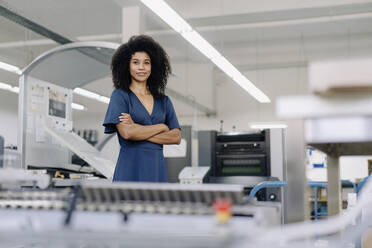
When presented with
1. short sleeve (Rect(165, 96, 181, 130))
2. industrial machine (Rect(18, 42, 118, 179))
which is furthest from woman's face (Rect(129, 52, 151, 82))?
industrial machine (Rect(18, 42, 118, 179))

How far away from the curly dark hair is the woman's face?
4 centimetres

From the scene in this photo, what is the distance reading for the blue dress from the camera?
171 cm

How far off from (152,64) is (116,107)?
0.34 m

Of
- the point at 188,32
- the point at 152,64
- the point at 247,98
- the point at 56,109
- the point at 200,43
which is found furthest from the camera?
the point at 247,98

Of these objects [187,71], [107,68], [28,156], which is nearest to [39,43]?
[187,71]

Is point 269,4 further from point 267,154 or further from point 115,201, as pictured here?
point 115,201

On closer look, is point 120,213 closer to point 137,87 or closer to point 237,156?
point 137,87

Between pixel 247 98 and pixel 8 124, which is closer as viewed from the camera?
pixel 247 98

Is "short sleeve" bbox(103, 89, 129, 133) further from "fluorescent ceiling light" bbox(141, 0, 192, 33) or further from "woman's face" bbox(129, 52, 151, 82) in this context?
"fluorescent ceiling light" bbox(141, 0, 192, 33)

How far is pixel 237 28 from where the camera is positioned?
929 cm

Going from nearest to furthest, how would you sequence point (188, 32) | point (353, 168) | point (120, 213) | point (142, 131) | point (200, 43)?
point (120, 213) → point (142, 131) → point (188, 32) → point (200, 43) → point (353, 168)

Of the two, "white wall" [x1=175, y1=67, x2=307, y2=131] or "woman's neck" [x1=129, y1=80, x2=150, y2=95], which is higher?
"white wall" [x1=175, y1=67, x2=307, y2=131]

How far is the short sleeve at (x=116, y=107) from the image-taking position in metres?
1.75

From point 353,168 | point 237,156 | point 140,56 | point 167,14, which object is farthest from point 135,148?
point 353,168
